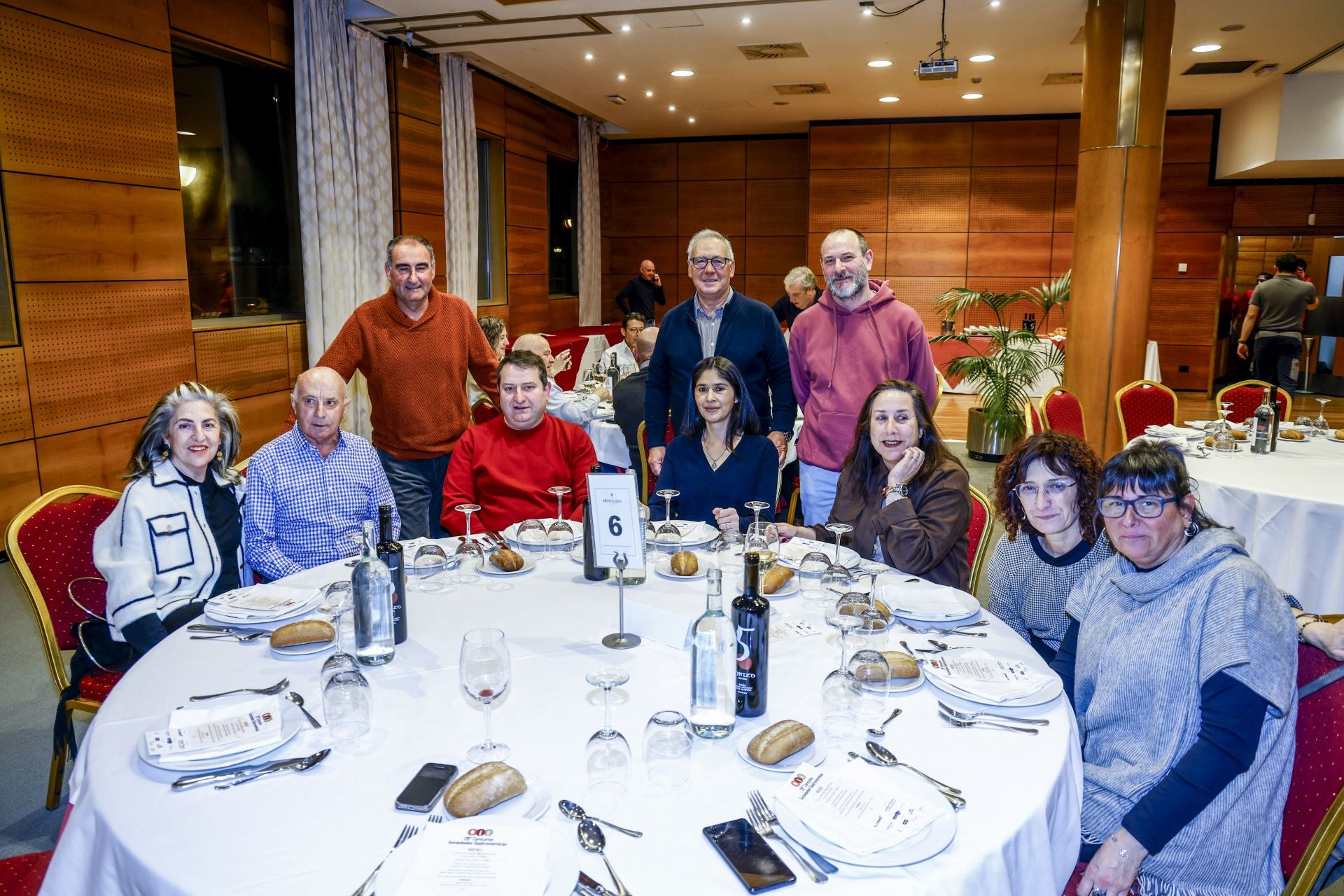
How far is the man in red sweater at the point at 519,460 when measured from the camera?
3330 mm

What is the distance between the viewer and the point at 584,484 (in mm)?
3391

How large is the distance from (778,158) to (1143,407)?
884 cm

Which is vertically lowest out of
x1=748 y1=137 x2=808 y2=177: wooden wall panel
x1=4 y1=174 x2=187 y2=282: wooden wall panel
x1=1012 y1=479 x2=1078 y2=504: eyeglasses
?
x1=1012 y1=479 x2=1078 y2=504: eyeglasses

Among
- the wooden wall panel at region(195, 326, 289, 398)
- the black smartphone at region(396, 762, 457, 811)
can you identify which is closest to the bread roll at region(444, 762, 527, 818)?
the black smartphone at region(396, 762, 457, 811)

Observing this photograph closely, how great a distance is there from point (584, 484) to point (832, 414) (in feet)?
3.66

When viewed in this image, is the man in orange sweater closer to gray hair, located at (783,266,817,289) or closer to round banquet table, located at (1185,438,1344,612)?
round banquet table, located at (1185,438,1344,612)

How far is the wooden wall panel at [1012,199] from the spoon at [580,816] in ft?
40.5

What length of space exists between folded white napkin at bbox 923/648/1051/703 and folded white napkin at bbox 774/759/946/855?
1.21 feet

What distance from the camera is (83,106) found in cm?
504

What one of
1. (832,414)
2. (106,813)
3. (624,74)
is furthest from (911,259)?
(106,813)

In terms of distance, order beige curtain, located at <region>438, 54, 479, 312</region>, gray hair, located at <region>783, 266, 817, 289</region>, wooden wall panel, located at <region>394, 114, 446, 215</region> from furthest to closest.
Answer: beige curtain, located at <region>438, 54, 479, 312</region> < wooden wall panel, located at <region>394, 114, 446, 215</region> < gray hair, located at <region>783, 266, 817, 289</region>

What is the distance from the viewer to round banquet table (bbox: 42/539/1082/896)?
4.00ft

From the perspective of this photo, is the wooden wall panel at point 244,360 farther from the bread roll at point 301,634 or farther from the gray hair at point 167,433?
the bread roll at point 301,634

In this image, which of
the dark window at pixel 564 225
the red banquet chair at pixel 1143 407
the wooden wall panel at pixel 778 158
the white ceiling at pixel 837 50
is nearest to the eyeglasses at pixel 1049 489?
the red banquet chair at pixel 1143 407
